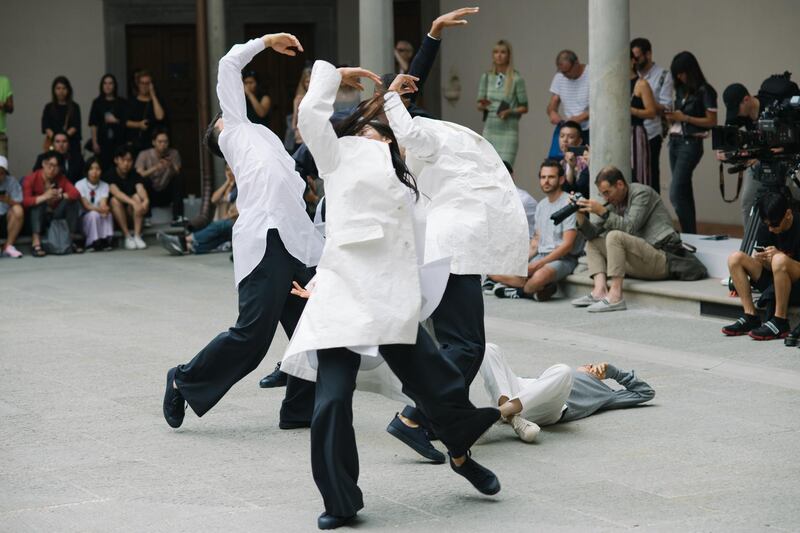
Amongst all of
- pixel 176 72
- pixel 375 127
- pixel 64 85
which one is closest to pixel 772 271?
pixel 375 127

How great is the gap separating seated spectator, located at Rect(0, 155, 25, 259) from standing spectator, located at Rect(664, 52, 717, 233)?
7.16m

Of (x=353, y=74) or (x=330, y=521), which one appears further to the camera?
(x=353, y=74)

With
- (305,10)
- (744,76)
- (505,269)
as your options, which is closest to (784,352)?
(505,269)

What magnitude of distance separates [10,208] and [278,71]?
496 cm

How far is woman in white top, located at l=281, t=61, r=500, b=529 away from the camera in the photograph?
5.11 metres

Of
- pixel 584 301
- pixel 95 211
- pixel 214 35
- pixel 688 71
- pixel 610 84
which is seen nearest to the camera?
pixel 584 301

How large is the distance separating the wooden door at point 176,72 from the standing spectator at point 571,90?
21.8 ft

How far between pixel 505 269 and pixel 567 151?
5.63 meters

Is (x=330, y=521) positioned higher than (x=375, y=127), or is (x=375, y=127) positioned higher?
(x=375, y=127)

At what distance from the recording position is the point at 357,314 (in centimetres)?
514

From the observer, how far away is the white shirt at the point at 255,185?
6.75 m

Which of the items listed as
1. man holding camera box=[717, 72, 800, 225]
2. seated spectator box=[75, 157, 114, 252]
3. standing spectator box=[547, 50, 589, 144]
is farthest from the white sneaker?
seated spectator box=[75, 157, 114, 252]

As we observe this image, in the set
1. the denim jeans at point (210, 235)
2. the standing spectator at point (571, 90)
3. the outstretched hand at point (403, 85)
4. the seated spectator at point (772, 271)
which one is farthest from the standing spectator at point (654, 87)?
the outstretched hand at point (403, 85)

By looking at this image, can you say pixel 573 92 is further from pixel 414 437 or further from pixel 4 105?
pixel 414 437
